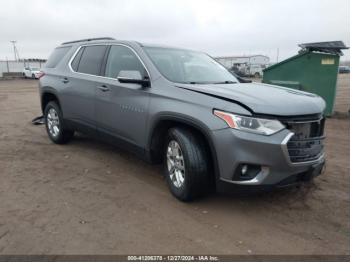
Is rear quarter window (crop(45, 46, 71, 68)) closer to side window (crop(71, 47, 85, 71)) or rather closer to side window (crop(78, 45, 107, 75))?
side window (crop(71, 47, 85, 71))

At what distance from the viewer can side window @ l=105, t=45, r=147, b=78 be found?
178 inches

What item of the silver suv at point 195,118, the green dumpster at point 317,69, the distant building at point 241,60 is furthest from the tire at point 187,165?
the distant building at point 241,60

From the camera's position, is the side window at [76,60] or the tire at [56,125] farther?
the tire at [56,125]

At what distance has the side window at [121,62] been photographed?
4527mm

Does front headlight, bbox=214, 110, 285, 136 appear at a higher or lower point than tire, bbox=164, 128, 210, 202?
higher

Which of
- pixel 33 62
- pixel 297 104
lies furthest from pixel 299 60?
pixel 33 62

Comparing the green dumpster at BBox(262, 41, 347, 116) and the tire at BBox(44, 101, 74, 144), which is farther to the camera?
the green dumpster at BBox(262, 41, 347, 116)

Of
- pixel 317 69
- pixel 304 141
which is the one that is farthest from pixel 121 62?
pixel 317 69

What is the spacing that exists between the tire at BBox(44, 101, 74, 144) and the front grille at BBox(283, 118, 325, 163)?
13.6 ft

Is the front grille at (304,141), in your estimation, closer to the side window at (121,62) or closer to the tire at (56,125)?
the side window at (121,62)

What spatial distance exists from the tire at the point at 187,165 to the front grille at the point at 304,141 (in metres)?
0.86

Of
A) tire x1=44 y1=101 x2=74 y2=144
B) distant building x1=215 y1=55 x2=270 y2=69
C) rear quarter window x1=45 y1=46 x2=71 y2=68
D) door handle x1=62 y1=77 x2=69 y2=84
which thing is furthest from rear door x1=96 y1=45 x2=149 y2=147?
distant building x1=215 y1=55 x2=270 y2=69

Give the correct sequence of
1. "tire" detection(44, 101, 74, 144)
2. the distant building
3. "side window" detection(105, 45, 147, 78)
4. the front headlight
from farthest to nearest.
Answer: the distant building
"tire" detection(44, 101, 74, 144)
"side window" detection(105, 45, 147, 78)
the front headlight

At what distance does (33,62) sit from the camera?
5409 centimetres
